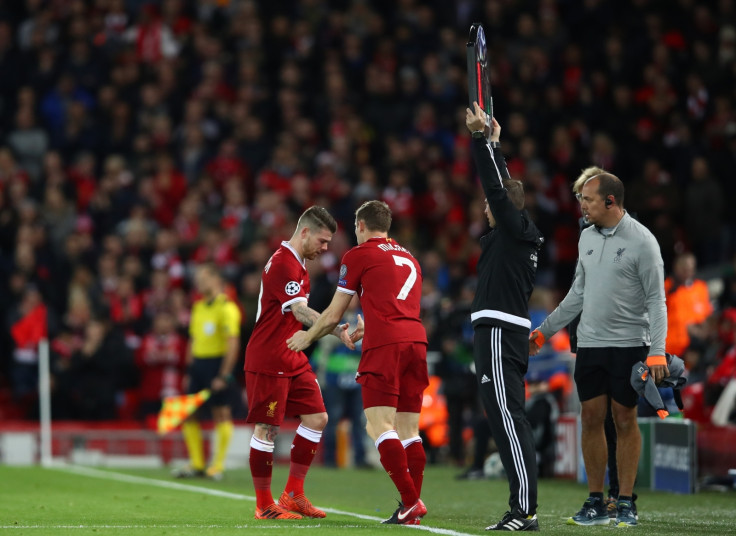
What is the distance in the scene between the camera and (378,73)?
2188 centimetres

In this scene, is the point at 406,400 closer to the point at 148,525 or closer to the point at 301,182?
the point at 148,525

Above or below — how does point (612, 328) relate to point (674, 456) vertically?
above

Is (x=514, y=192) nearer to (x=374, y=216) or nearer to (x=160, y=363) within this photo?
(x=374, y=216)

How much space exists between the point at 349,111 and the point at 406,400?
526 inches

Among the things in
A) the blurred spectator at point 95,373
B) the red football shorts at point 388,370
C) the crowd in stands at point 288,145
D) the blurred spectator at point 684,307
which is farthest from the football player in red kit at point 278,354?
the blurred spectator at point 95,373

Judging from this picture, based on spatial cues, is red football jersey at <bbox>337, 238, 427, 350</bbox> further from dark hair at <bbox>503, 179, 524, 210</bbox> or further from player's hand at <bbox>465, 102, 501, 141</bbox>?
player's hand at <bbox>465, 102, 501, 141</bbox>

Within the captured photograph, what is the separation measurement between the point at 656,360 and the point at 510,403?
0.96 meters

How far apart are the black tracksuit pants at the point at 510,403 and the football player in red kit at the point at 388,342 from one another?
641 millimetres

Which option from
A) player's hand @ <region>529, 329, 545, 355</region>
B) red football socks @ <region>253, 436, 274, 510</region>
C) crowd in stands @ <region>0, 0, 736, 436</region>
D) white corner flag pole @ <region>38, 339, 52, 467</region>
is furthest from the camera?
crowd in stands @ <region>0, 0, 736, 436</region>

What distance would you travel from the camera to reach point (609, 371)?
8672mm

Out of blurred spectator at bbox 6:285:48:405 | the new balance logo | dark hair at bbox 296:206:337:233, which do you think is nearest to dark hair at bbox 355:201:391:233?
dark hair at bbox 296:206:337:233

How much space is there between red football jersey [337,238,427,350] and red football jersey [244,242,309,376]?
0.46 metres

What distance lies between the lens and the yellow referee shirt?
14383mm

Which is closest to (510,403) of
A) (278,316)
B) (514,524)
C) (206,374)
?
(514,524)
